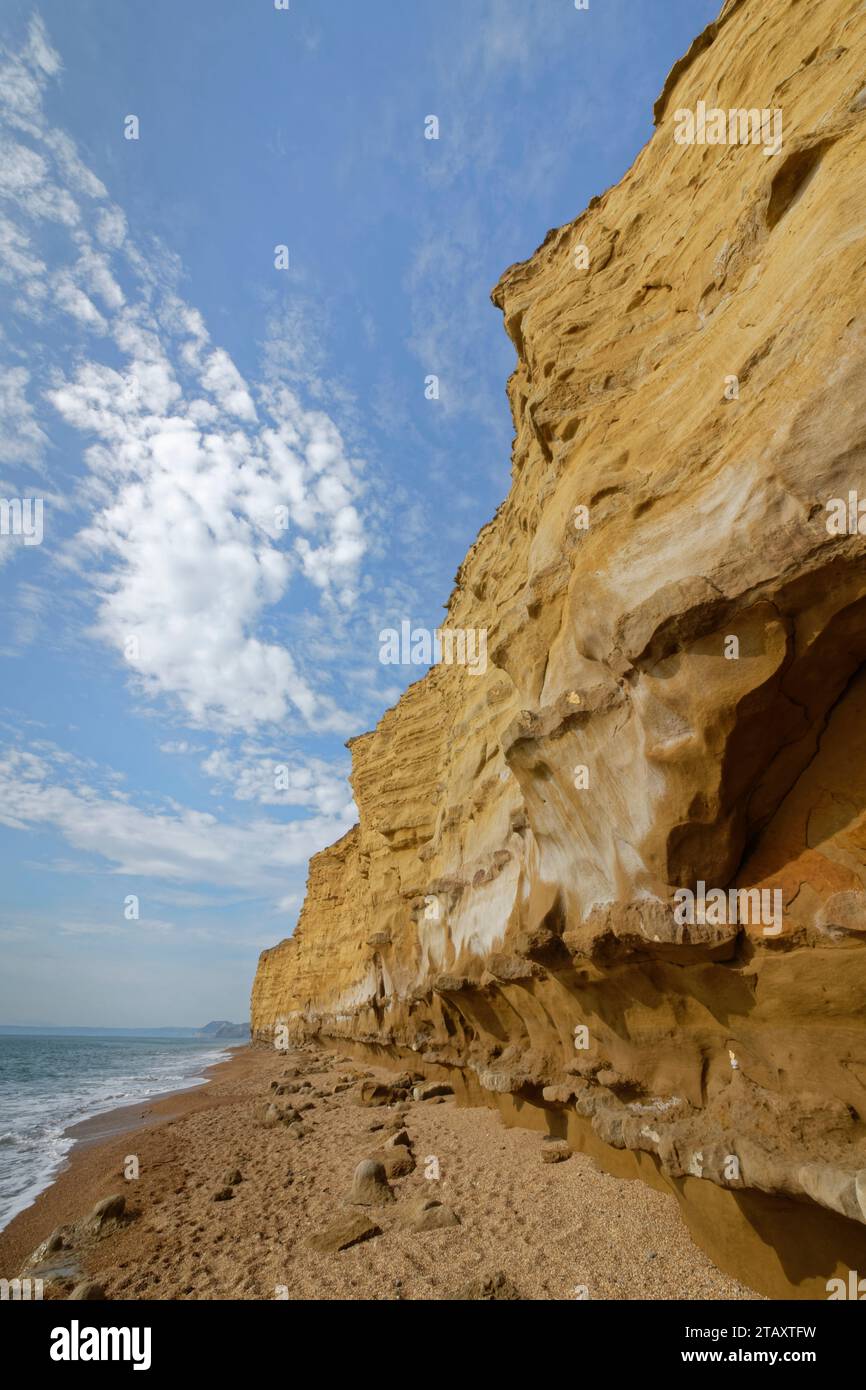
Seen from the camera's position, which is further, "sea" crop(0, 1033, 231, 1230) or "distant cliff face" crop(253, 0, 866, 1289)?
"sea" crop(0, 1033, 231, 1230)

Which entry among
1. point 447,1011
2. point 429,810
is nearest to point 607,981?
point 447,1011

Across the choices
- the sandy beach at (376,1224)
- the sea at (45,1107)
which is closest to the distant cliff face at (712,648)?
the sandy beach at (376,1224)

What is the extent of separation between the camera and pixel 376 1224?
6461 mm

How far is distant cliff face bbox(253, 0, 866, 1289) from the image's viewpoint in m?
3.85

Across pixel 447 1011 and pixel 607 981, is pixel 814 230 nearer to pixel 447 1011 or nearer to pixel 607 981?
pixel 607 981

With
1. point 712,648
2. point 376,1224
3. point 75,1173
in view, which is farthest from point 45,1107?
point 712,648

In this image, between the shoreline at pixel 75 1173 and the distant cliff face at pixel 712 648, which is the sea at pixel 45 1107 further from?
the distant cliff face at pixel 712 648

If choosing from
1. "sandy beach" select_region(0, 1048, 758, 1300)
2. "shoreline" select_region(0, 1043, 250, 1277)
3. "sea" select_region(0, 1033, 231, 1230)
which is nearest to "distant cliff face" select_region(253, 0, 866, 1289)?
"sandy beach" select_region(0, 1048, 758, 1300)

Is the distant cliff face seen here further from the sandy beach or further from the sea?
the sea

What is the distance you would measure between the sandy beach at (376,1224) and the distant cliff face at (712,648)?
66cm

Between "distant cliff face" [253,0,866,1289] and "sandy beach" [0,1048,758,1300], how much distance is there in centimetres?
66

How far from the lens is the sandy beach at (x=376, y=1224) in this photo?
16.4 feet

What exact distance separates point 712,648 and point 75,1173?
48.2ft

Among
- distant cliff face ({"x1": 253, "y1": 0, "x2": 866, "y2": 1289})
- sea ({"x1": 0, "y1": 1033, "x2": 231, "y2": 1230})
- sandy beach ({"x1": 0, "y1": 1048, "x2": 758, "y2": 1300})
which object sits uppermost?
distant cliff face ({"x1": 253, "y1": 0, "x2": 866, "y2": 1289})
